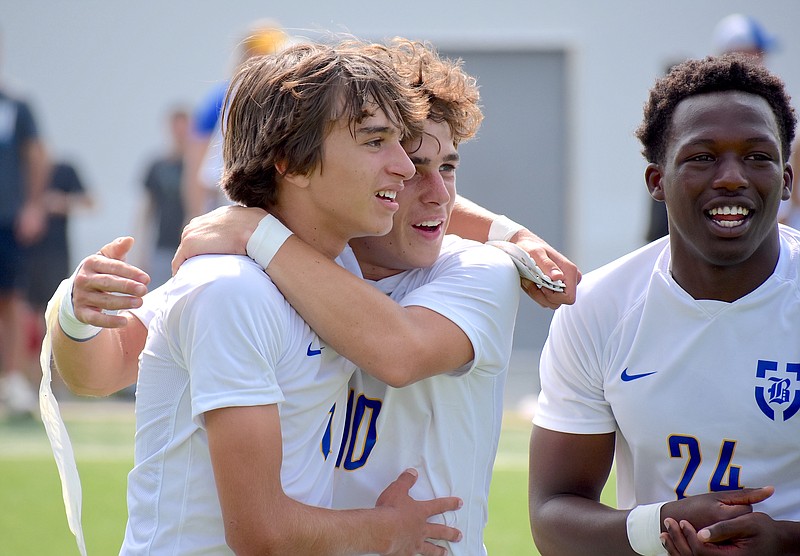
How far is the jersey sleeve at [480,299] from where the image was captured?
2.74 m

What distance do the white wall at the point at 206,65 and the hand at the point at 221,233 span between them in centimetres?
963

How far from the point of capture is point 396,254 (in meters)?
3.02

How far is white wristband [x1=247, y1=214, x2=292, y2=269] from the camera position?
262cm

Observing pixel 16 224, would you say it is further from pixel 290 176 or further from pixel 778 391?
pixel 778 391

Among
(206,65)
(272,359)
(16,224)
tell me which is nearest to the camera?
(272,359)

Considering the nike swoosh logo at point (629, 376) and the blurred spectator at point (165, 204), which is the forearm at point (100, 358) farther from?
the blurred spectator at point (165, 204)

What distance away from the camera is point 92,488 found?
7133 millimetres

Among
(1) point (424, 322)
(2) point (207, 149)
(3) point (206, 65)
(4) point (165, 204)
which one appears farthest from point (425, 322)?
(3) point (206, 65)

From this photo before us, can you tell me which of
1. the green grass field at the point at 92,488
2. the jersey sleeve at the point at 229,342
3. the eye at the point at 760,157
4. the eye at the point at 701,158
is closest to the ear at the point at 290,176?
the jersey sleeve at the point at 229,342

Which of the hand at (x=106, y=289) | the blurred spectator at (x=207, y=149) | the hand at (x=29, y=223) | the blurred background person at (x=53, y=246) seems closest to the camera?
the hand at (x=106, y=289)

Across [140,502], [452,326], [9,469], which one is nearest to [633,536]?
[452,326]

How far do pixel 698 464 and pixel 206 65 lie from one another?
1008cm

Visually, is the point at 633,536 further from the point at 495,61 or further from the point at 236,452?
the point at 495,61

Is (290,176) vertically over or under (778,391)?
over
